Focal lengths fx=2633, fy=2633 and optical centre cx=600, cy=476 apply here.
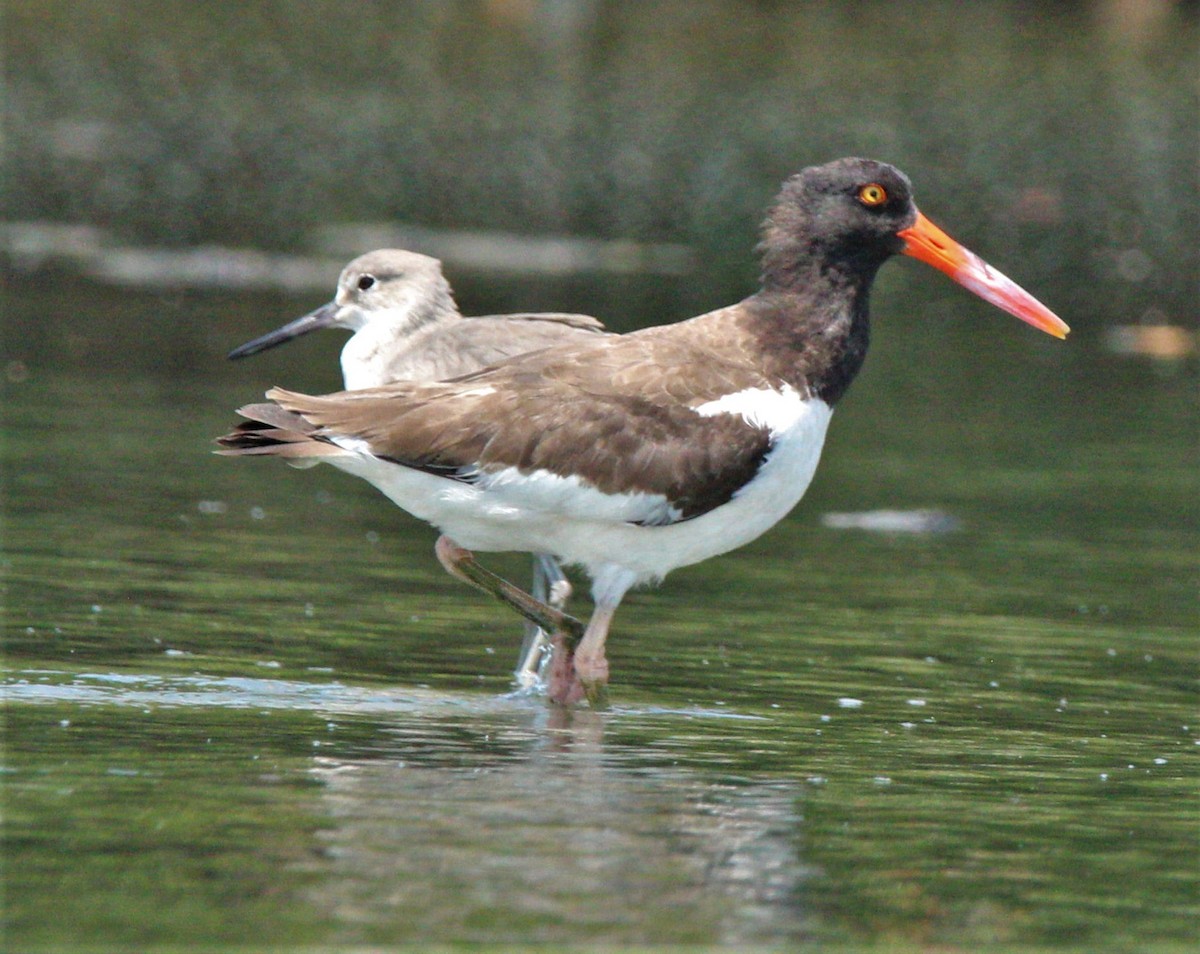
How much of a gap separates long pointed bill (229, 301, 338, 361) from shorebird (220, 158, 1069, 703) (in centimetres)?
155

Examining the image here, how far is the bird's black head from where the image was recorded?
31.7ft

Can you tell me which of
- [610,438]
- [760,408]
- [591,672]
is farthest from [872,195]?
A: [591,672]

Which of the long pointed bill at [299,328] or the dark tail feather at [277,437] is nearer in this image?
the dark tail feather at [277,437]

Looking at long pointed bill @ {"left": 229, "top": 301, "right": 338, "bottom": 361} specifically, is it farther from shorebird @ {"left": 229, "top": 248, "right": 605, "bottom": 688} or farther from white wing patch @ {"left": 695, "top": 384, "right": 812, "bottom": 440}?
white wing patch @ {"left": 695, "top": 384, "right": 812, "bottom": 440}

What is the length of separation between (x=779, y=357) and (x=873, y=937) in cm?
338

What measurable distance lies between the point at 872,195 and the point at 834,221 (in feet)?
0.63

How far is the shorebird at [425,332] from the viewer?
10164mm

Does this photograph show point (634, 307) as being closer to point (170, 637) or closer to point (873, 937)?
point (170, 637)

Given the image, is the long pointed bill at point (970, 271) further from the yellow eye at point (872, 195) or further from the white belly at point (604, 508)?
the white belly at point (604, 508)

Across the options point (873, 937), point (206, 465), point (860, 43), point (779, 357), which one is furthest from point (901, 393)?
point (860, 43)

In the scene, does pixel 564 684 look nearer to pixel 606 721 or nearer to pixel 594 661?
pixel 594 661

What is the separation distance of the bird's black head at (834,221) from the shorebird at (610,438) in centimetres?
6

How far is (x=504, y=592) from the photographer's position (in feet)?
32.2

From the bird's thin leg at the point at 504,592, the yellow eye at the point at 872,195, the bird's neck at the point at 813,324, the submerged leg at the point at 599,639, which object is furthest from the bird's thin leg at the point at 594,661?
the yellow eye at the point at 872,195
